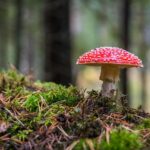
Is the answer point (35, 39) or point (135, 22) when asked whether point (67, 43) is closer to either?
point (135, 22)

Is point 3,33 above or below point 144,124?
above

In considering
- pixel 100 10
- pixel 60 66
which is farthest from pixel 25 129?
pixel 100 10

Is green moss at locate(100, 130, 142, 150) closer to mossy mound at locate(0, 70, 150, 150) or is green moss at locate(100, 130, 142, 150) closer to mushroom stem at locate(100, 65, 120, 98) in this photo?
mossy mound at locate(0, 70, 150, 150)

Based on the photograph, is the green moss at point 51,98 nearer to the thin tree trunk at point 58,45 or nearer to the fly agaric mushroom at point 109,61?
the fly agaric mushroom at point 109,61

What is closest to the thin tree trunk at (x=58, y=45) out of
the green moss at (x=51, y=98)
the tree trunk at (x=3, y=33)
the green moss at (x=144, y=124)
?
the green moss at (x=51, y=98)

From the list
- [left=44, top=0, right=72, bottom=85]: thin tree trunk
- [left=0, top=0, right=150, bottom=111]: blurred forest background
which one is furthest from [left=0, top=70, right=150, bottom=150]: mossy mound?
[left=44, top=0, right=72, bottom=85]: thin tree trunk

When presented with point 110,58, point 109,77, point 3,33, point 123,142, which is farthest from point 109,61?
point 3,33

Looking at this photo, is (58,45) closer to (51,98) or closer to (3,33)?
(51,98)

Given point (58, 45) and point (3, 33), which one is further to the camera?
point (3, 33)
